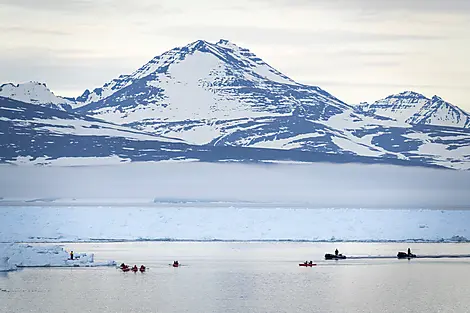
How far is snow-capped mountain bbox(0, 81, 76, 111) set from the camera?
16188cm

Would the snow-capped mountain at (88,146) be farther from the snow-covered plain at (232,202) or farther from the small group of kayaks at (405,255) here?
the small group of kayaks at (405,255)

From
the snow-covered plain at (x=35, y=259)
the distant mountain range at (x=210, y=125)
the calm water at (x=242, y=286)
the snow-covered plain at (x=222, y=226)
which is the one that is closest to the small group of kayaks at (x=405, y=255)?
the calm water at (x=242, y=286)

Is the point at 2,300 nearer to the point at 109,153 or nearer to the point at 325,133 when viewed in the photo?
the point at 109,153

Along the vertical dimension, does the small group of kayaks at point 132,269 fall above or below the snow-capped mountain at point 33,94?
below

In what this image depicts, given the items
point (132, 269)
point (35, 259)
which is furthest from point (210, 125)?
point (132, 269)

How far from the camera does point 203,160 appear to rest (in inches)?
4825

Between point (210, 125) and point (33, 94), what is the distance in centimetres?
2591

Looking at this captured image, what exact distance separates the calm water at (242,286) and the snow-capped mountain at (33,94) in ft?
384

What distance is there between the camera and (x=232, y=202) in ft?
280

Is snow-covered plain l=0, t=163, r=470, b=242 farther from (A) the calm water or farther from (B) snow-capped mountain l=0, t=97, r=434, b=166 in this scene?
(A) the calm water

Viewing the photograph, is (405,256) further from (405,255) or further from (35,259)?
(35,259)

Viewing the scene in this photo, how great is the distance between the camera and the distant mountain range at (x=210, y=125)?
4995 inches

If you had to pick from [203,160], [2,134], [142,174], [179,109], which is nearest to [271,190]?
[142,174]

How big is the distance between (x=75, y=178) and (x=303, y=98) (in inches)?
3271
